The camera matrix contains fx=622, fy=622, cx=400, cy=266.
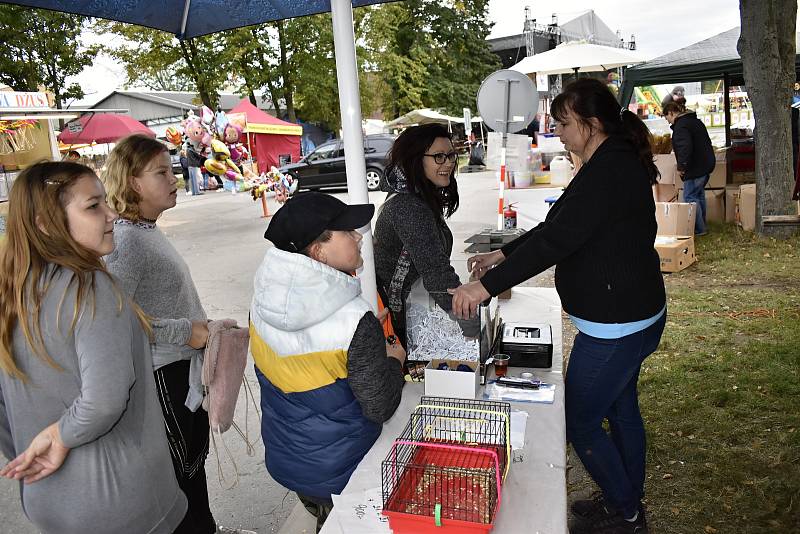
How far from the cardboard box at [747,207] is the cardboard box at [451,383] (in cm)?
823

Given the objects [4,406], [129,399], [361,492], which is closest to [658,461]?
[361,492]

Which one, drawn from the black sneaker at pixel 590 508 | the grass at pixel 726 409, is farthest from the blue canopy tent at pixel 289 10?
the grass at pixel 726 409

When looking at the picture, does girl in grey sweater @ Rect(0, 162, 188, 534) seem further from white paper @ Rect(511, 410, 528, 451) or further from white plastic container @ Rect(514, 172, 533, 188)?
white plastic container @ Rect(514, 172, 533, 188)

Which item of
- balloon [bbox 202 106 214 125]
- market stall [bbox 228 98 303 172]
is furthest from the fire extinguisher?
market stall [bbox 228 98 303 172]

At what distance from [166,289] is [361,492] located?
1099mm

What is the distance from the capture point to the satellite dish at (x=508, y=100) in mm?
7156

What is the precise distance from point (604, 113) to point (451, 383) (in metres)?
1.16

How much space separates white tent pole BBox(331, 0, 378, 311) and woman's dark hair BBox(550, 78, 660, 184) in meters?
1.09

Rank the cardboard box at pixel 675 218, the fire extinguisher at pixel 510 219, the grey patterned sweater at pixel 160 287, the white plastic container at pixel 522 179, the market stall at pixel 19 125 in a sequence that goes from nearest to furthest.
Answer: the grey patterned sweater at pixel 160 287, the fire extinguisher at pixel 510 219, the cardboard box at pixel 675 218, the white plastic container at pixel 522 179, the market stall at pixel 19 125

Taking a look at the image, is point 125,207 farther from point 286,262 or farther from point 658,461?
point 658,461

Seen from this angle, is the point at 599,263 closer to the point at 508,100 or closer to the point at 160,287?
the point at 160,287

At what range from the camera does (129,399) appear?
5.67 ft

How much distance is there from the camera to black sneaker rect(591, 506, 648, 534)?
8.66 ft

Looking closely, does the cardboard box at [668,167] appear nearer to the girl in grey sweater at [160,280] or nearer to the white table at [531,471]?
the white table at [531,471]
